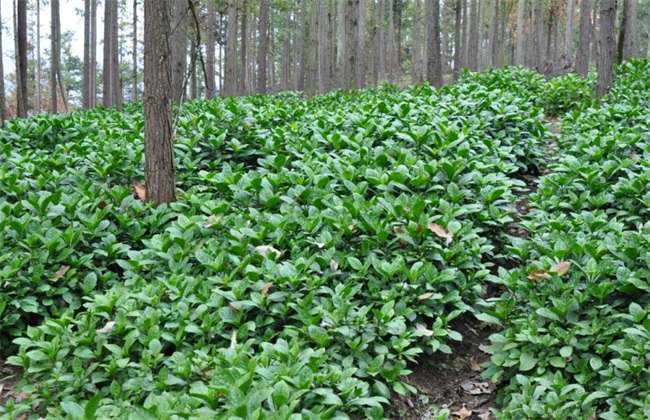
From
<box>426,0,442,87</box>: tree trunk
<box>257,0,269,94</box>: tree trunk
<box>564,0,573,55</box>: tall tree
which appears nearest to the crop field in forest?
<box>426,0,442,87</box>: tree trunk

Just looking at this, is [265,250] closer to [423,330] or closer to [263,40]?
[423,330]

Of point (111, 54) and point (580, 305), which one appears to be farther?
point (111, 54)

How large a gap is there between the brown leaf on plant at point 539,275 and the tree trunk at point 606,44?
6804 millimetres

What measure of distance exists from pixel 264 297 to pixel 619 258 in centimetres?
231

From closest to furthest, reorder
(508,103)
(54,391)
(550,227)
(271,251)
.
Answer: (54,391)
(271,251)
(550,227)
(508,103)

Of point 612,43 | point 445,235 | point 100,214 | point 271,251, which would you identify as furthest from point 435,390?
point 612,43

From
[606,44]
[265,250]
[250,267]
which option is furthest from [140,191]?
[606,44]

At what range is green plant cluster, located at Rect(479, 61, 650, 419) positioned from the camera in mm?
3061

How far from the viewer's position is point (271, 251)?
418 centimetres

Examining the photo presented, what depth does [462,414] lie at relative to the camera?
3389mm

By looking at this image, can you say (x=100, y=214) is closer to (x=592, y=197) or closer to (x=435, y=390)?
(x=435, y=390)

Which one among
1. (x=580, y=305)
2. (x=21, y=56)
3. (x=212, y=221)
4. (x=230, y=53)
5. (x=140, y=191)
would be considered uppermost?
(x=230, y=53)

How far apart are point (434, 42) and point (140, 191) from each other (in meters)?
8.17

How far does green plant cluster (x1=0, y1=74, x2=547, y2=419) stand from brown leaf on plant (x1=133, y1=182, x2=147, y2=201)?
0.38ft
